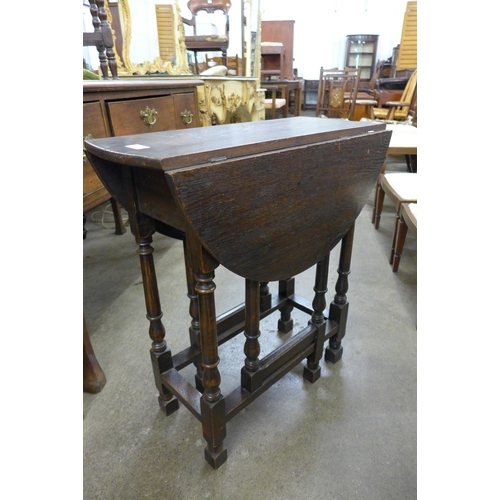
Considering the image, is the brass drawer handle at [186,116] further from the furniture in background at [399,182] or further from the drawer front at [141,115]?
the furniture in background at [399,182]

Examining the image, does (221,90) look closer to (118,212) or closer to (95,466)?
(118,212)

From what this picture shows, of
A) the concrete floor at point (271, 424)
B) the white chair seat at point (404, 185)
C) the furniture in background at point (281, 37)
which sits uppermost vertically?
the furniture in background at point (281, 37)

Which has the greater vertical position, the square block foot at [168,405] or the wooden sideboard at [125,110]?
the wooden sideboard at [125,110]

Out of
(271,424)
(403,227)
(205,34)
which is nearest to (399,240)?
(403,227)

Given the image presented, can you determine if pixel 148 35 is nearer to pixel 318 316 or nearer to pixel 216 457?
pixel 318 316

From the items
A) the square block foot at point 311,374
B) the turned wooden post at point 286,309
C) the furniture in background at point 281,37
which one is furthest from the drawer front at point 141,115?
the furniture in background at point 281,37

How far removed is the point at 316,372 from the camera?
119 centimetres

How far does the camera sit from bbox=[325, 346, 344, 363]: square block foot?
1.27m

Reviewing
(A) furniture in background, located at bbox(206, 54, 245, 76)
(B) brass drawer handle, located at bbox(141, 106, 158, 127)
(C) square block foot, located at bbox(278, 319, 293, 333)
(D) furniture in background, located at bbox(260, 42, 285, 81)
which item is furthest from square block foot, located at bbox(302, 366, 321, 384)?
(D) furniture in background, located at bbox(260, 42, 285, 81)

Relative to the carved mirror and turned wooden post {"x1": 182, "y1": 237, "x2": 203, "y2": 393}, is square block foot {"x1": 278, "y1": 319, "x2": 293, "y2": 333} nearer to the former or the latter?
turned wooden post {"x1": 182, "y1": 237, "x2": 203, "y2": 393}

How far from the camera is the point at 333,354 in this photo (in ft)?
4.17

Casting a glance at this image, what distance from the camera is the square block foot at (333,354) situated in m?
1.27

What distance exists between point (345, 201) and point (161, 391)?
814 millimetres

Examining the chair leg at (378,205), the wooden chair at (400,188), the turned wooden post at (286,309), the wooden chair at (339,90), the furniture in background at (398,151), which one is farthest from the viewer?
the wooden chair at (339,90)
